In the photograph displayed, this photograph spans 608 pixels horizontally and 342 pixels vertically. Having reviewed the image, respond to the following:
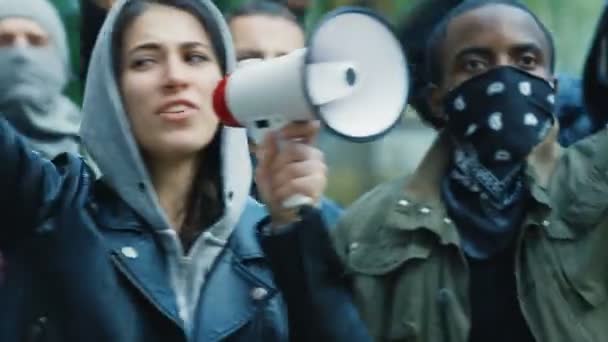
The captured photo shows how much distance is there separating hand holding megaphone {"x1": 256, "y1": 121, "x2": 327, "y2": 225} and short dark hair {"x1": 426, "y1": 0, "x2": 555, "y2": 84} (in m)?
0.89

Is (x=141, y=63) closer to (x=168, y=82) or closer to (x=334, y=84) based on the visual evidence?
(x=168, y=82)

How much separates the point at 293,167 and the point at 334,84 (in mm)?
207

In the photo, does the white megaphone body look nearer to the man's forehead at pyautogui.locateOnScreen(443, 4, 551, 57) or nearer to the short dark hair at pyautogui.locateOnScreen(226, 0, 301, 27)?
the man's forehead at pyautogui.locateOnScreen(443, 4, 551, 57)

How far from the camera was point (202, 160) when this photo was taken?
10.2 feet

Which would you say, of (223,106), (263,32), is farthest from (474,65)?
(263,32)

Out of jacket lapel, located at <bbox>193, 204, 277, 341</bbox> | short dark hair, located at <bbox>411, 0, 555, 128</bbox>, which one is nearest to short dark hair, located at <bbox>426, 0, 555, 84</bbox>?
short dark hair, located at <bbox>411, 0, 555, 128</bbox>

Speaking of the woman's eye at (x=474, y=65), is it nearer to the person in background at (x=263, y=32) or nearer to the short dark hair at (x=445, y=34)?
the short dark hair at (x=445, y=34)

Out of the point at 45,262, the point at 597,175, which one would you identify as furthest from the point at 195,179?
the point at 597,175

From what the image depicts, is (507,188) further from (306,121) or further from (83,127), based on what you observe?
(83,127)

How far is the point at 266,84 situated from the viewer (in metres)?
2.51

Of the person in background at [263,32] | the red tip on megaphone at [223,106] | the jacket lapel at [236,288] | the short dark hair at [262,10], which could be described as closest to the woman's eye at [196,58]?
the red tip on megaphone at [223,106]

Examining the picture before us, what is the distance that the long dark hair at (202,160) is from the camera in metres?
3.04

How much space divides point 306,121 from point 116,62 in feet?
2.30

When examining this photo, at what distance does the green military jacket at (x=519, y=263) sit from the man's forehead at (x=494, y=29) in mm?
329
